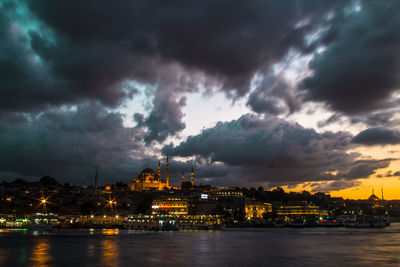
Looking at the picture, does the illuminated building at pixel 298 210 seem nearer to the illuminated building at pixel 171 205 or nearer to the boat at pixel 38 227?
the illuminated building at pixel 171 205

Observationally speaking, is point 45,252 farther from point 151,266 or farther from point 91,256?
point 151,266

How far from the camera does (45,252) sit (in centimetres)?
4956

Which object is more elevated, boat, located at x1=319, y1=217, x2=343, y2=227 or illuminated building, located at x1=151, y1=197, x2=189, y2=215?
illuminated building, located at x1=151, y1=197, x2=189, y2=215

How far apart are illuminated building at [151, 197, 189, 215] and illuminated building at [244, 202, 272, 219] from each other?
27569 mm

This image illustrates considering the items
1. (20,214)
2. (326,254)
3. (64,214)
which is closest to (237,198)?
(64,214)

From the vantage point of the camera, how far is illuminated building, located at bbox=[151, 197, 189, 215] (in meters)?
164

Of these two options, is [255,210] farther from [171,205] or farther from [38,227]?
[38,227]

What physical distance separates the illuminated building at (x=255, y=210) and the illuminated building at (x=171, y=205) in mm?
27569

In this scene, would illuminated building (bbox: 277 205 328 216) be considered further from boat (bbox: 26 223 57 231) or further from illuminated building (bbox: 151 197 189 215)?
boat (bbox: 26 223 57 231)

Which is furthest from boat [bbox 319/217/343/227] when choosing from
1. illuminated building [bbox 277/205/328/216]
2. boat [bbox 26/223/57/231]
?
boat [bbox 26/223/57/231]

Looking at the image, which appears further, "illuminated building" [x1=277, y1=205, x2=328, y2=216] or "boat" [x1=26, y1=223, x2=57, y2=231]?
"illuminated building" [x1=277, y1=205, x2=328, y2=216]

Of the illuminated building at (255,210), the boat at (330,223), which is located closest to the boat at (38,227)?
the illuminated building at (255,210)

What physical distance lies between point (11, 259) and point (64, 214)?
12779cm

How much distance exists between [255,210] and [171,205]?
3910cm
